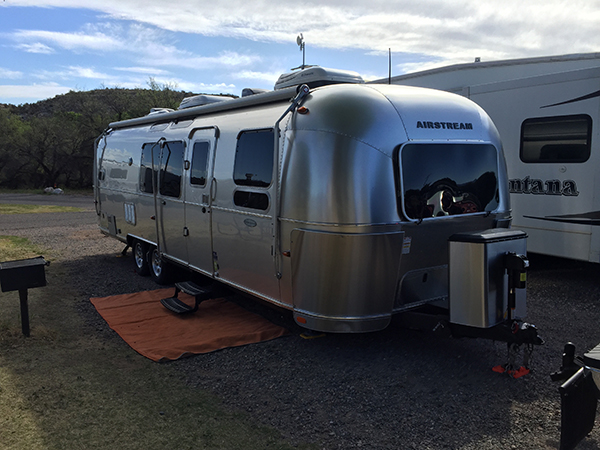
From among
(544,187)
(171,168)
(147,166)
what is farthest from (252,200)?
(544,187)

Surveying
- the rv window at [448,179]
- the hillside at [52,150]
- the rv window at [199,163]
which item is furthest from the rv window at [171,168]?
the hillside at [52,150]

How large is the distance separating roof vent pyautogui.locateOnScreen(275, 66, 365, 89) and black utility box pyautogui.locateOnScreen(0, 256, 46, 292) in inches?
131

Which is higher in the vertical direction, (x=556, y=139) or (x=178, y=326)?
(x=556, y=139)

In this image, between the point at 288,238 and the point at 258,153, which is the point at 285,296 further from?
the point at 258,153

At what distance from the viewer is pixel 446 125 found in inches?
194

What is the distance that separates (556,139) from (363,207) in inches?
171

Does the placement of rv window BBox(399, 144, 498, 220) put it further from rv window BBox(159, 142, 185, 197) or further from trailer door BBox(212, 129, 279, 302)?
rv window BBox(159, 142, 185, 197)

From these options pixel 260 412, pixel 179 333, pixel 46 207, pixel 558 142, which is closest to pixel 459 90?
pixel 558 142

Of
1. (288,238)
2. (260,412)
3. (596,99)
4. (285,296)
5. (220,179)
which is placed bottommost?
(260,412)

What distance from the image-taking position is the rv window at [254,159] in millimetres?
5098

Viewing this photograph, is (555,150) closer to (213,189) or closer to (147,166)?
(213,189)

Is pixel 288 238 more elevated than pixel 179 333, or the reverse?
pixel 288 238

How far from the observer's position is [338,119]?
4.48 metres

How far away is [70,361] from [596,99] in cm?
684
